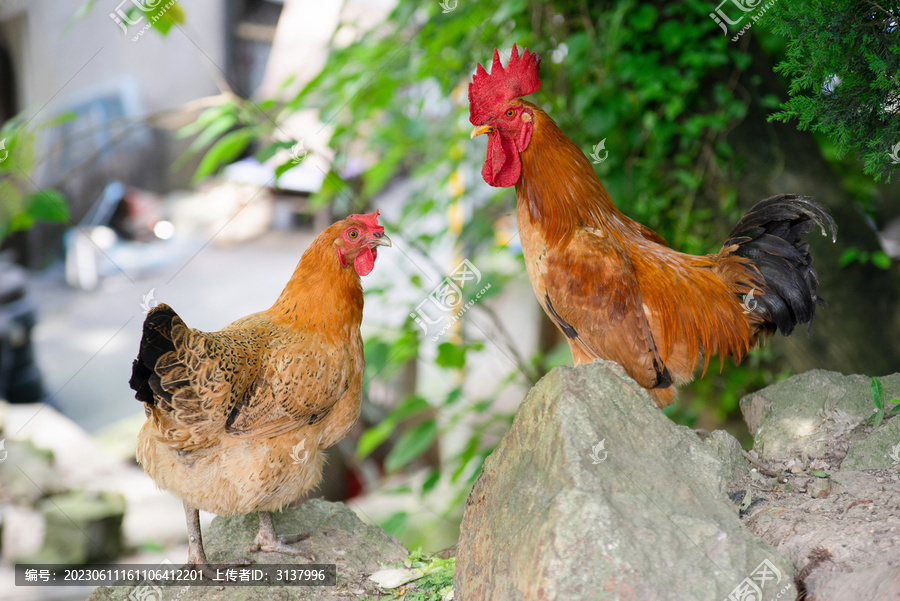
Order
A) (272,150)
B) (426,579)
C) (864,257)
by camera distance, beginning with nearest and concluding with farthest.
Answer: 1. (426,579)
2. (272,150)
3. (864,257)

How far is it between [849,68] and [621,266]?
97cm

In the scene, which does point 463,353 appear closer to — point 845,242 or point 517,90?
point 517,90

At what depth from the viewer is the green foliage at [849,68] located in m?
1.95

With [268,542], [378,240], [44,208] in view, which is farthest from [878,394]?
[44,208]

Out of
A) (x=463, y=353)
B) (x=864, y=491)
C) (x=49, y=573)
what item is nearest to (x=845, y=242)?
(x=864, y=491)

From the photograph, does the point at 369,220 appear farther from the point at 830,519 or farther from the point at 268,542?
the point at 830,519

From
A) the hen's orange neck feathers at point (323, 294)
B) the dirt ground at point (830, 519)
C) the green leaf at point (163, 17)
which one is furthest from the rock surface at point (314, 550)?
the green leaf at point (163, 17)

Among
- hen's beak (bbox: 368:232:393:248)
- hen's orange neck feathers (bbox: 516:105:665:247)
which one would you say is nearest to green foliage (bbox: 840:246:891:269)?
hen's orange neck feathers (bbox: 516:105:665:247)

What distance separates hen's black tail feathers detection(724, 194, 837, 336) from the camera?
2.54 metres

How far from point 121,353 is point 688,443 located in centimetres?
417

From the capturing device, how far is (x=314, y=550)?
266 cm

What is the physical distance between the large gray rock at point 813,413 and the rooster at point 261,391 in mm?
1760

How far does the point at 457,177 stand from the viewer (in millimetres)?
5156

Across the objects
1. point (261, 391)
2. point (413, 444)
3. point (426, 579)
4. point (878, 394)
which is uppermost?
point (261, 391)
